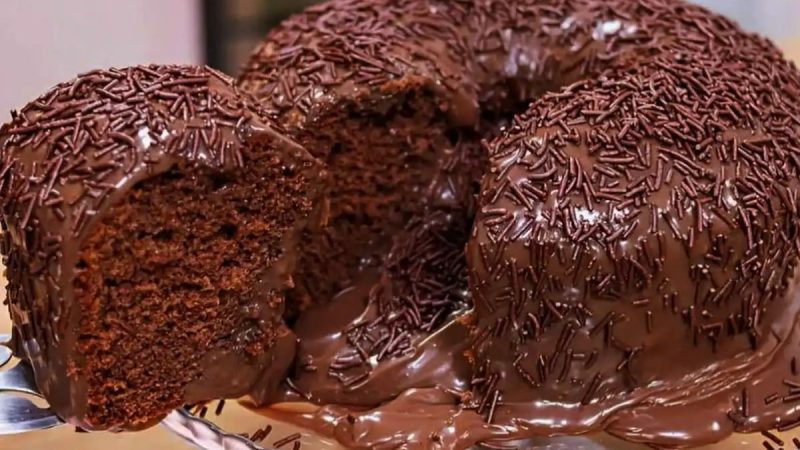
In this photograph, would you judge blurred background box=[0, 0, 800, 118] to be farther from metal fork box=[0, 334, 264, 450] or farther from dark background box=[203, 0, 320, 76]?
metal fork box=[0, 334, 264, 450]

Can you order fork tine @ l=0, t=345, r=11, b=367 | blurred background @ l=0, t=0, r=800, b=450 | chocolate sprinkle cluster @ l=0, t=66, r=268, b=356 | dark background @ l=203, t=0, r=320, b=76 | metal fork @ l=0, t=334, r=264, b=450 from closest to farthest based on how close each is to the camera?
1. chocolate sprinkle cluster @ l=0, t=66, r=268, b=356
2. metal fork @ l=0, t=334, r=264, b=450
3. fork tine @ l=0, t=345, r=11, b=367
4. blurred background @ l=0, t=0, r=800, b=450
5. dark background @ l=203, t=0, r=320, b=76

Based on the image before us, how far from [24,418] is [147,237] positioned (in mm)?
449

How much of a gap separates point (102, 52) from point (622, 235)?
255 centimetres

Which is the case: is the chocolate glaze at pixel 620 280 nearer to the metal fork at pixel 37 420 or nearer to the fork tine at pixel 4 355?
the metal fork at pixel 37 420

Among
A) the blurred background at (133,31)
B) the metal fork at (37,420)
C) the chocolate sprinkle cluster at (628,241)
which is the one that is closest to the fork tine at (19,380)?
the metal fork at (37,420)

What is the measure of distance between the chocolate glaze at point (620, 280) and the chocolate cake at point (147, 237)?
0.83 feet

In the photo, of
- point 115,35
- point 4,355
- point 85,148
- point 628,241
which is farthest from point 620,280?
point 115,35

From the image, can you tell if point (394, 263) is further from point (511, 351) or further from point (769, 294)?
point (769, 294)

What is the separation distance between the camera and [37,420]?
191 cm

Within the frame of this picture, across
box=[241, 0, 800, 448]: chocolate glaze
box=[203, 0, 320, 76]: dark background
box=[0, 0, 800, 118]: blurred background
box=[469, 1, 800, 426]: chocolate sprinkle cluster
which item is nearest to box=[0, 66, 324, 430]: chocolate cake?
box=[241, 0, 800, 448]: chocolate glaze

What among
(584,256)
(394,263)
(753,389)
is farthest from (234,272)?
(753,389)

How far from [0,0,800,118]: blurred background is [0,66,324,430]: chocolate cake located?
1.67 m

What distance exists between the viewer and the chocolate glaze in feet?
6.27

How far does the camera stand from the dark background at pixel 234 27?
4348 millimetres
